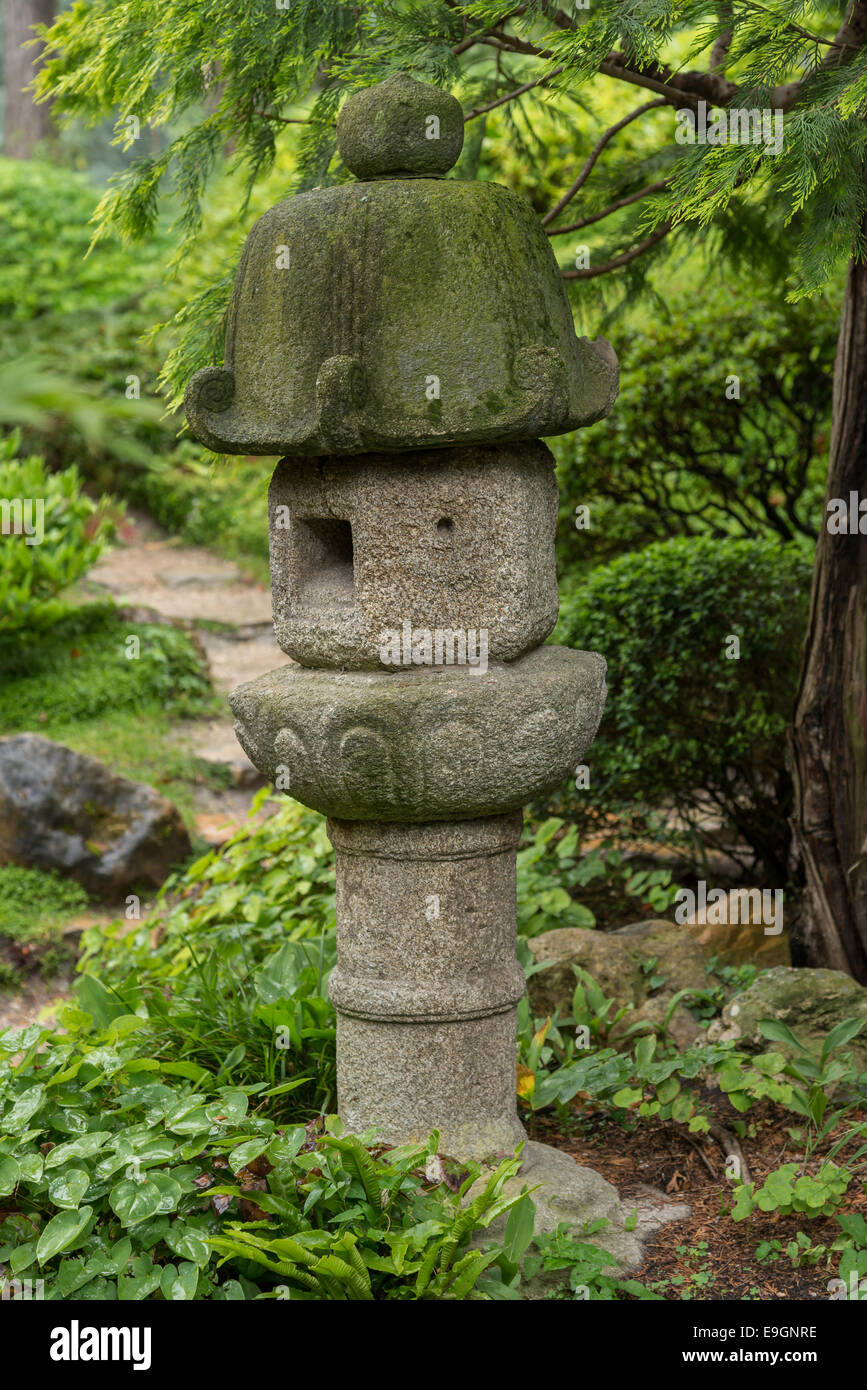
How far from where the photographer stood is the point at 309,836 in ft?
17.6

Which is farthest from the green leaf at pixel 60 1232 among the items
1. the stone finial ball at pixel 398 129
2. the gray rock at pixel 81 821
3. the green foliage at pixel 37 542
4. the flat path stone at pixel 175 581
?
the flat path stone at pixel 175 581

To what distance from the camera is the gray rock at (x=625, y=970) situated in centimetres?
407

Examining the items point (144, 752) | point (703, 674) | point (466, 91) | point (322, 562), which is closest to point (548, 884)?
point (703, 674)

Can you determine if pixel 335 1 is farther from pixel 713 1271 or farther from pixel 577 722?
pixel 713 1271

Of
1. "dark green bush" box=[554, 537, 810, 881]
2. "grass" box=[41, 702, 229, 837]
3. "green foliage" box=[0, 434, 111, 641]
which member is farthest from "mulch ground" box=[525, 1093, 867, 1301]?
"green foliage" box=[0, 434, 111, 641]

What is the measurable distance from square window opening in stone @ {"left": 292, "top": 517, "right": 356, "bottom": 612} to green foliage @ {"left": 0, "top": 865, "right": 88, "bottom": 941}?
11.3ft

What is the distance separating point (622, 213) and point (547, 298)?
211cm

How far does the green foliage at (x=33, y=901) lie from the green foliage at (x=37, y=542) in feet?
5.26

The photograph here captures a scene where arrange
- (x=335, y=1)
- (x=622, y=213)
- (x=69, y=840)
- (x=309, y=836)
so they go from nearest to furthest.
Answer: (x=335, y=1), (x=622, y=213), (x=309, y=836), (x=69, y=840)

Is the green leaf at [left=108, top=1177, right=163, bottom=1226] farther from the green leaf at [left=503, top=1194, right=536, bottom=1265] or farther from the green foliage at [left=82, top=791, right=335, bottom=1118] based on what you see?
the green leaf at [left=503, top=1194, right=536, bottom=1265]

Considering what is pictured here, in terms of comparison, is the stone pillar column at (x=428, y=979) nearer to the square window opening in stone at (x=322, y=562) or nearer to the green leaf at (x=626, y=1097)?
the green leaf at (x=626, y=1097)

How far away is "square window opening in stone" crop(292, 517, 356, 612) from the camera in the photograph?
10.2 feet

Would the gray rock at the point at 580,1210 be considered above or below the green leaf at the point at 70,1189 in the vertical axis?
below
